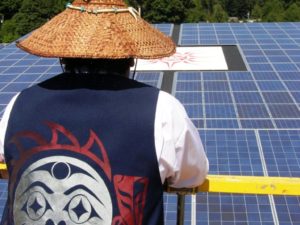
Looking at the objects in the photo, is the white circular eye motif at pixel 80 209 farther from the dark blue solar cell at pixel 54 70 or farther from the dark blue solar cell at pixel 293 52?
the dark blue solar cell at pixel 293 52

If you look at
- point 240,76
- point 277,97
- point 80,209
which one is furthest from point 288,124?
point 80,209

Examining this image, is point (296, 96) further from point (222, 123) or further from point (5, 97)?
point (5, 97)

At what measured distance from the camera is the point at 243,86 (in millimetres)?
8344

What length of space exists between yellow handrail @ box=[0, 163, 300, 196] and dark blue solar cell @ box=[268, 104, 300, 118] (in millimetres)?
5015

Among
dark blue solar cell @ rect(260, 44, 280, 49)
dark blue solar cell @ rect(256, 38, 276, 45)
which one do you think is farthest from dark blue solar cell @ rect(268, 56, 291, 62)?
dark blue solar cell @ rect(256, 38, 276, 45)

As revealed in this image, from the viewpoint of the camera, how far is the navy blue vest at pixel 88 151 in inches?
70.1

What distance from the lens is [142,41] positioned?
1.93m

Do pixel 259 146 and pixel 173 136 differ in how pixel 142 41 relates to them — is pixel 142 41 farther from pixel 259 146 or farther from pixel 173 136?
pixel 259 146

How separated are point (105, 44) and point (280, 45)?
9972mm

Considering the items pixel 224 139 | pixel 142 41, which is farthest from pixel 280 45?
pixel 142 41

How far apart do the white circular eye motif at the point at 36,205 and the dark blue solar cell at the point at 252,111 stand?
543 cm

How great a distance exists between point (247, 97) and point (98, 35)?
20.4ft

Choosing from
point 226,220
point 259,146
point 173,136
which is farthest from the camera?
point 259,146

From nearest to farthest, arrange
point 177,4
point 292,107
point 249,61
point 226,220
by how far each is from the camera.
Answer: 1. point 226,220
2. point 292,107
3. point 249,61
4. point 177,4
